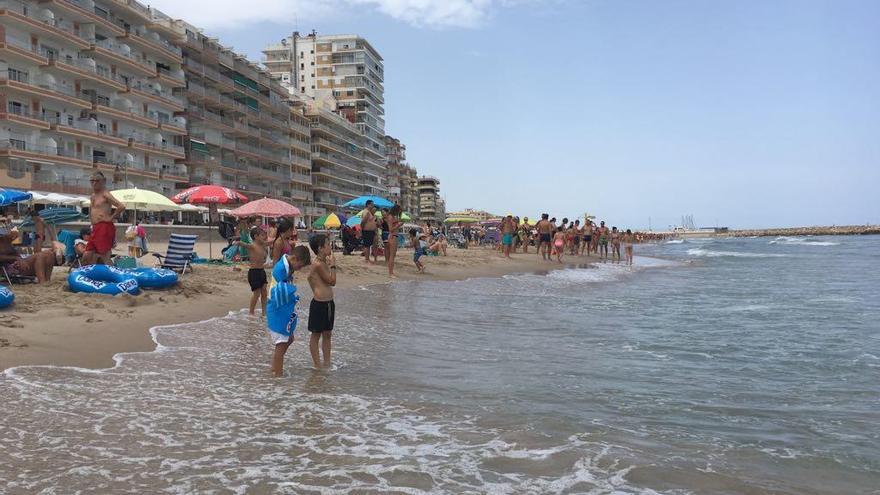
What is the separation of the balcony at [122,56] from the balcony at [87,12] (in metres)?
1.07

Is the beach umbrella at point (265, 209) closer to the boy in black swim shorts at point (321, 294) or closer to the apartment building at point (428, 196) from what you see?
the boy in black swim shorts at point (321, 294)

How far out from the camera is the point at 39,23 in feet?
125

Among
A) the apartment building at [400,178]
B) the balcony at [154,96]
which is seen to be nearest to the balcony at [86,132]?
the balcony at [154,96]

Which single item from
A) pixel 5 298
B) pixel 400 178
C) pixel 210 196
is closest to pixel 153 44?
pixel 210 196

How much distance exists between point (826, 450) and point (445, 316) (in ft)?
21.2

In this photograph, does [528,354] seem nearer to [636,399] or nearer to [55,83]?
[636,399]

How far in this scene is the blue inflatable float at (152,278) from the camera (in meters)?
9.68

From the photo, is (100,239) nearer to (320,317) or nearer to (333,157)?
(320,317)

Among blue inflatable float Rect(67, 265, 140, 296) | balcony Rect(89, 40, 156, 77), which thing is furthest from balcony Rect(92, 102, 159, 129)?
blue inflatable float Rect(67, 265, 140, 296)

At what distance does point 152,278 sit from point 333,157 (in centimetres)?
8111

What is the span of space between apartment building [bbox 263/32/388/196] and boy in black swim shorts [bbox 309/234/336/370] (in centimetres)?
9596

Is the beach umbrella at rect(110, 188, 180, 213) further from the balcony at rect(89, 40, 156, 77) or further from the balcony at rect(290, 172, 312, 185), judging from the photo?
the balcony at rect(290, 172, 312, 185)

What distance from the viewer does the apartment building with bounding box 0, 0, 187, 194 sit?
37.0m

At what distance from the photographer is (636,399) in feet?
16.8
